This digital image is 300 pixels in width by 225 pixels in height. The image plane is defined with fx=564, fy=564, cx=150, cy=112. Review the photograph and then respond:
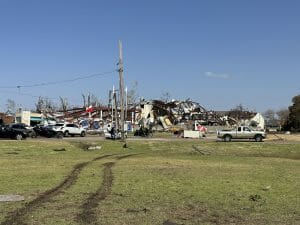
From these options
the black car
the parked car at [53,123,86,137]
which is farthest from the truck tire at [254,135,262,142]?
the black car

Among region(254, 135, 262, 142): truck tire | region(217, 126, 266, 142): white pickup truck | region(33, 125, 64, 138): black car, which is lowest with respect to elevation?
Answer: region(254, 135, 262, 142): truck tire

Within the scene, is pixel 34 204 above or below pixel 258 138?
below

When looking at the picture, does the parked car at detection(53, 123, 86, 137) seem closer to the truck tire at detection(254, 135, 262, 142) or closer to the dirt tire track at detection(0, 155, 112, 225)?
the truck tire at detection(254, 135, 262, 142)

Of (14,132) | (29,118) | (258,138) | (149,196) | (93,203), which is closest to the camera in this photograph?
(93,203)

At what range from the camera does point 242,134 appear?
6284 cm

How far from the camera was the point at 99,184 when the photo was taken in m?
17.8

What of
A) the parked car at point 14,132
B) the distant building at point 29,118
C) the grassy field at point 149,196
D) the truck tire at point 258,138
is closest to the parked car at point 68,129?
the parked car at point 14,132

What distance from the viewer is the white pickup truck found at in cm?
6228

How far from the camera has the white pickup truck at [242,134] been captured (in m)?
62.3

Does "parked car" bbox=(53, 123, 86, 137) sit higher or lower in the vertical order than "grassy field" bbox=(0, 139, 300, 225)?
higher

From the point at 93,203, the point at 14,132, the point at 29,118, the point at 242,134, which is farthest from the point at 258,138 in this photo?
the point at 29,118

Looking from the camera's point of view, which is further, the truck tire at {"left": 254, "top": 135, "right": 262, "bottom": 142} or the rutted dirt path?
the truck tire at {"left": 254, "top": 135, "right": 262, "bottom": 142}

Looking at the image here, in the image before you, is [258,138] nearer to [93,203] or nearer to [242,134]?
[242,134]

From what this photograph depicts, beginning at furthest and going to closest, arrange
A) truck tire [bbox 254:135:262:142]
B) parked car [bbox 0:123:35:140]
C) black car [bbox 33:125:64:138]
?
black car [bbox 33:125:64:138] → truck tire [bbox 254:135:262:142] → parked car [bbox 0:123:35:140]
